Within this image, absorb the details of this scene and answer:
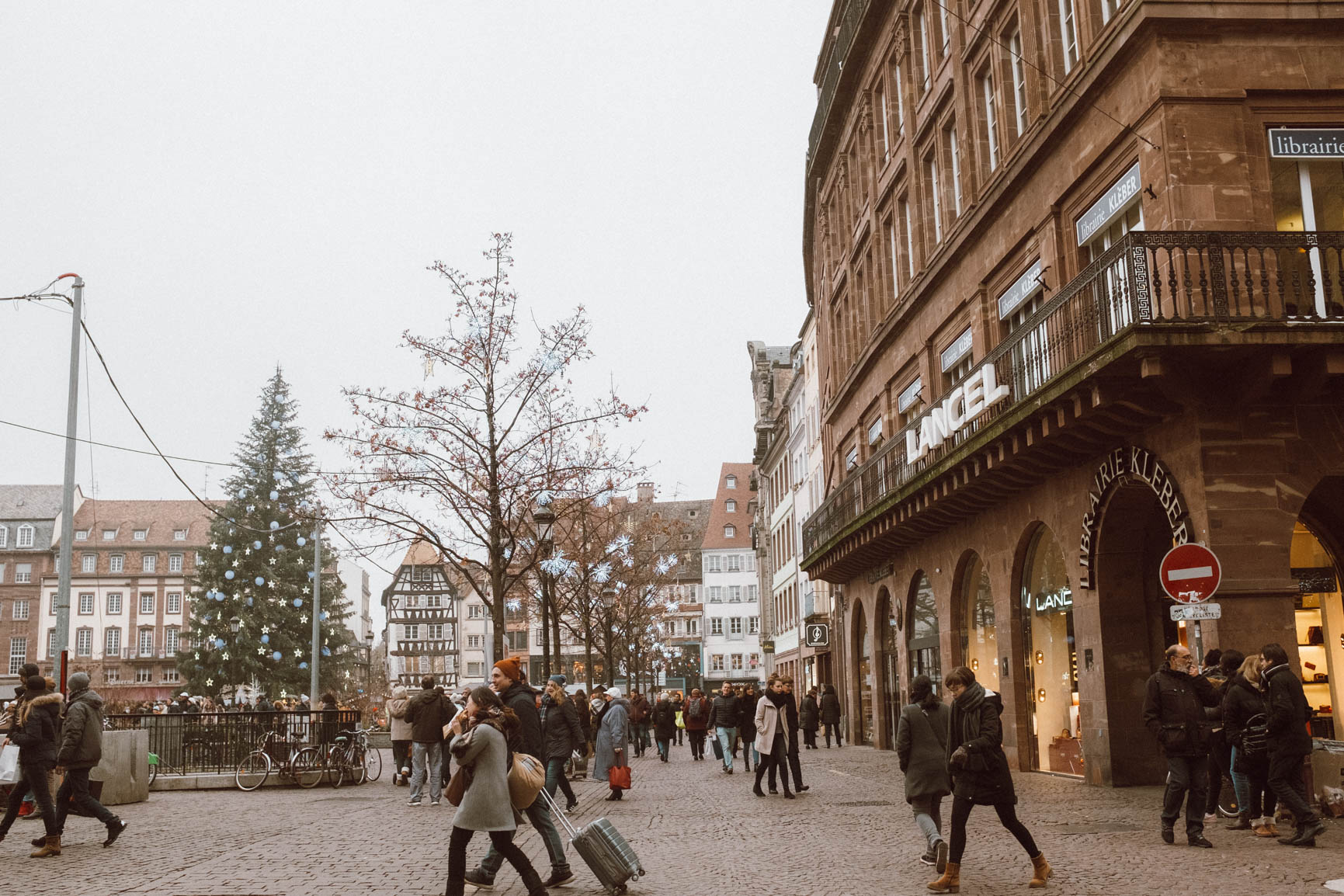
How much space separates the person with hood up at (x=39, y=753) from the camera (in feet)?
45.0

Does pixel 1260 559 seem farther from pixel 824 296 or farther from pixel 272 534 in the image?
pixel 272 534

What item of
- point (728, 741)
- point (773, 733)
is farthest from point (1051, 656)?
point (728, 741)

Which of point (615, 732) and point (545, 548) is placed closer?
point (615, 732)

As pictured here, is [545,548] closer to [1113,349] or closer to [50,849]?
[50,849]

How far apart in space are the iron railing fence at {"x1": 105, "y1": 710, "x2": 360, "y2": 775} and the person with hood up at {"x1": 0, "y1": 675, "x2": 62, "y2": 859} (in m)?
10.2

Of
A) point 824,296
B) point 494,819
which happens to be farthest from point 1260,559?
point 824,296

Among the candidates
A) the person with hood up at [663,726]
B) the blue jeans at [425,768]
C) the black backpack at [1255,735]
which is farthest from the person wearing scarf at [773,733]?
the person with hood up at [663,726]

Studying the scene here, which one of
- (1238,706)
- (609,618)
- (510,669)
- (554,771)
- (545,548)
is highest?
(545,548)

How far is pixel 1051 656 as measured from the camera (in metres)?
21.8

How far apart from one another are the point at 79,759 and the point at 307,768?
10872 millimetres

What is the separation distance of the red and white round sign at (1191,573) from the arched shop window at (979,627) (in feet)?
35.3

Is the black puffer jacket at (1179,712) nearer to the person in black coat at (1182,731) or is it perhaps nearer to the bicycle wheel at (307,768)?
the person in black coat at (1182,731)

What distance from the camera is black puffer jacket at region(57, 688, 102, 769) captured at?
1395 cm

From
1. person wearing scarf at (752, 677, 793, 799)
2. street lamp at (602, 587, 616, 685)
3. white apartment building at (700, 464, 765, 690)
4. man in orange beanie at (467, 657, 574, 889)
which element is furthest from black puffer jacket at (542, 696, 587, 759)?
white apartment building at (700, 464, 765, 690)
